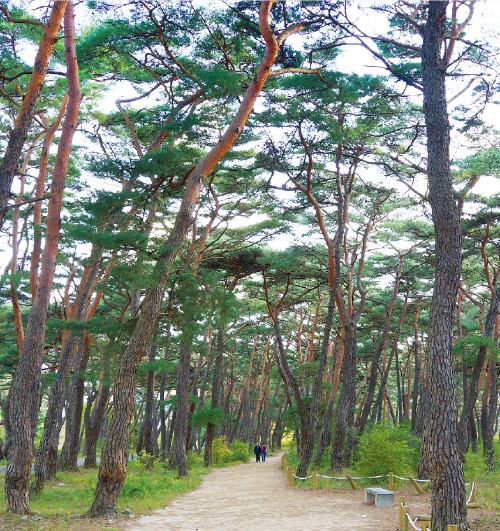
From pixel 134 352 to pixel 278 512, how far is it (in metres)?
4.54

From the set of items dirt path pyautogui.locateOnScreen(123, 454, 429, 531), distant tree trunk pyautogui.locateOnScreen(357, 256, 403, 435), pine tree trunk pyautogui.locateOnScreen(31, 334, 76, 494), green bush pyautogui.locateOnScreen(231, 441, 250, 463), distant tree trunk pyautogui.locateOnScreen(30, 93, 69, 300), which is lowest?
green bush pyautogui.locateOnScreen(231, 441, 250, 463)

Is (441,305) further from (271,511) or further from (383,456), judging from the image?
(383,456)

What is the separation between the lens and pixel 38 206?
14953 millimetres

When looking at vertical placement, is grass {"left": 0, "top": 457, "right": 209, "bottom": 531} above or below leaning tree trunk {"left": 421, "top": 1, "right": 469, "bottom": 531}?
below

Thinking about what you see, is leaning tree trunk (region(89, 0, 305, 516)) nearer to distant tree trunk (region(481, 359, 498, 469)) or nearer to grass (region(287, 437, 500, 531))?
grass (region(287, 437, 500, 531))

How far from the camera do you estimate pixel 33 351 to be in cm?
984

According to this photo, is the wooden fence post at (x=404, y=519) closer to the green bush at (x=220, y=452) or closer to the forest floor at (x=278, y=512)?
the forest floor at (x=278, y=512)

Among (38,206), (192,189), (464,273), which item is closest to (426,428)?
(192,189)

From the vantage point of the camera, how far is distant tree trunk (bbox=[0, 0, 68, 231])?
7738 millimetres

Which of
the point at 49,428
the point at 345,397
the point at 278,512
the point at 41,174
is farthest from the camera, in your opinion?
the point at 345,397

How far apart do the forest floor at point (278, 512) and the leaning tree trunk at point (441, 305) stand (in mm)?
1174

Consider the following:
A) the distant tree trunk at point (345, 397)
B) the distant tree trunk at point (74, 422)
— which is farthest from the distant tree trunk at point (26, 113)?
the distant tree trunk at point (345, 397)

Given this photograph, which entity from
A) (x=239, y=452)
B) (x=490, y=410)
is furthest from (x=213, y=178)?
(x=239, y=452)

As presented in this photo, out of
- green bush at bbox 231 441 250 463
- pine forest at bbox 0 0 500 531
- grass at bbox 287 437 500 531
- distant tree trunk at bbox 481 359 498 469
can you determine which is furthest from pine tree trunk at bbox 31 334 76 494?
green bush at bbox 231 441 250 463
